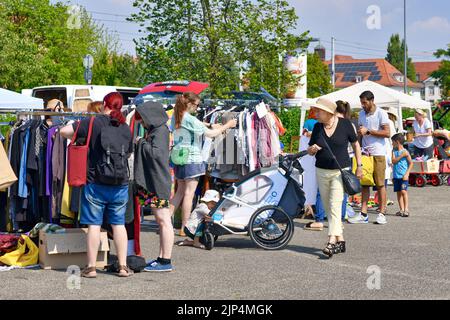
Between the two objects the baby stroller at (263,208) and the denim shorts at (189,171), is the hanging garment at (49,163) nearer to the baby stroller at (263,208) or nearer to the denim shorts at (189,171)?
the denim shorts at (189,171)

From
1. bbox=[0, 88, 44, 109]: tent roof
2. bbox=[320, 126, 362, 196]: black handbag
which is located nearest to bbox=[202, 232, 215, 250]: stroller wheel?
bbox=[320, 126, 362, 196]: black handbag

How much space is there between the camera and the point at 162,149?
27.8ft

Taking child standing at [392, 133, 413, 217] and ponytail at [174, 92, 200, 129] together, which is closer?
ponytail at [174, 92, 200, 129]

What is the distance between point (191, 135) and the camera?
422 inches

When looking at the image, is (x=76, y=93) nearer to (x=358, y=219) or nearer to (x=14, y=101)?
(x=14, y=101)

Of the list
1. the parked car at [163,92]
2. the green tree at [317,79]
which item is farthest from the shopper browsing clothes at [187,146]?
the green tree at [317,79]

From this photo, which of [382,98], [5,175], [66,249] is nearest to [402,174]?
[66,249]

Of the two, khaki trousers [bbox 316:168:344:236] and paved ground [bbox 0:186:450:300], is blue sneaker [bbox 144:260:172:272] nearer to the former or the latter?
paved ground [bbox 0:186:450:300]

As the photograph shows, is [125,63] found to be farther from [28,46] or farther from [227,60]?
[227,60]

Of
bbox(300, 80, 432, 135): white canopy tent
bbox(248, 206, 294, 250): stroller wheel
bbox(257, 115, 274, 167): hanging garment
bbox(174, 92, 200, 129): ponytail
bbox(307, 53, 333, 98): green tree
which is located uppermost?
bbox(307, 53, 333, 98): green tree

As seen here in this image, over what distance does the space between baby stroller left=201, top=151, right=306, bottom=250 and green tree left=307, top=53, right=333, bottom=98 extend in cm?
6909

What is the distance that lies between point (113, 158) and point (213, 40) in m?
16.7

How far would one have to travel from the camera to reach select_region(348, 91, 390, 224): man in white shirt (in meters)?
12.8

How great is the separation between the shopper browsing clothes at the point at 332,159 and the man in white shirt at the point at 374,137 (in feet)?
10.4
